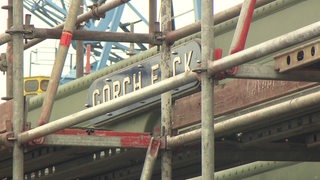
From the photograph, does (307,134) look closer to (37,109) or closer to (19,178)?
(19,178)

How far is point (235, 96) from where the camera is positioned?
13.1 meters

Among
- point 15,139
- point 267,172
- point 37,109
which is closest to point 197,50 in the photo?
point 15,139

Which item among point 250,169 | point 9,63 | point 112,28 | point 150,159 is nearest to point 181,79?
point 150,159

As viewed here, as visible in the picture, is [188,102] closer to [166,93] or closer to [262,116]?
[166,93]

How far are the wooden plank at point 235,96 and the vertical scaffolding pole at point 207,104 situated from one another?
1.56m

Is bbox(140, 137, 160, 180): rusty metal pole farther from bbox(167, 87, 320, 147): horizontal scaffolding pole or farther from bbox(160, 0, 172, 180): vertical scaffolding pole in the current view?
bbox(167, 87, 320, 147): horizontal scaffolding pole

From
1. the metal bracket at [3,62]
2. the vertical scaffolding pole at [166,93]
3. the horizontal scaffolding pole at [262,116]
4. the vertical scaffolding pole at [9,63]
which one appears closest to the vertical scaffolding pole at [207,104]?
the horizontal scaffolding pole at [262,116]

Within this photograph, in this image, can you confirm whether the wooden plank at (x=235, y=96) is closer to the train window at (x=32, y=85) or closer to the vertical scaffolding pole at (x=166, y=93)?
the vertical scaffolding pole at (x=166, y=93)

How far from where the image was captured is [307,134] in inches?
534

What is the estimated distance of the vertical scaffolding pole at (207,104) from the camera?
11016 mm

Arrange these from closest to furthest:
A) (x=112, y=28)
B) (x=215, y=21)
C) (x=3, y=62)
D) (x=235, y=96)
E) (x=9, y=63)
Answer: (x=235, y=96) → (x=215, y=21) → (x=9, y=63) → (x=3, y=62) → (x=112, y=28)

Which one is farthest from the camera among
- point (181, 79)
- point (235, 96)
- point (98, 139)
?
point (98, 139)

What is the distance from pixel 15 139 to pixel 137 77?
183cm

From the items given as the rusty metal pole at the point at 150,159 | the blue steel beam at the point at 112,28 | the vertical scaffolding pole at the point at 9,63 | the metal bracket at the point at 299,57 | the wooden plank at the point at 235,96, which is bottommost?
the rusty metal pole at the point at 150,159
